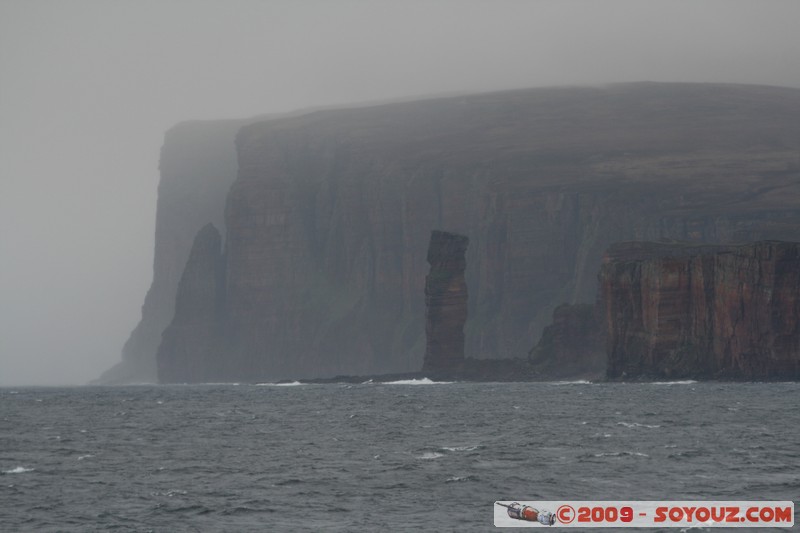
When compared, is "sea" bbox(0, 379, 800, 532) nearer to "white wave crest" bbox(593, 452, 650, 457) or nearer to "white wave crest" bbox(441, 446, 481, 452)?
"white wave crest" bbox(441, 446, 481, 452)

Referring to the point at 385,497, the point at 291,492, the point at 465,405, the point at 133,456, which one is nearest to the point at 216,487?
the point at 291,492

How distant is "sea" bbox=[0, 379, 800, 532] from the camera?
195 feet

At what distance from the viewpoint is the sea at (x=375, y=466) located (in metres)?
59.6

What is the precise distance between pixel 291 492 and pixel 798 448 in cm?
2970

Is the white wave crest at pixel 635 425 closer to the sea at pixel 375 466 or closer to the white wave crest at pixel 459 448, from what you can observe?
the sea at pixel 375 466

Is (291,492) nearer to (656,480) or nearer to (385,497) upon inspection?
(385,497)

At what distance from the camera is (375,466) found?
7500 centimetres
